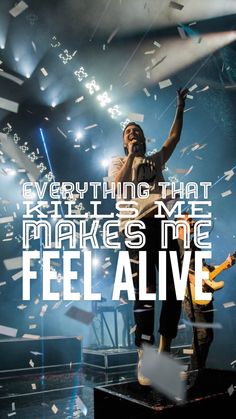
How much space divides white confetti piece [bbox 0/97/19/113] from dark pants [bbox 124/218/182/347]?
5.05 metres

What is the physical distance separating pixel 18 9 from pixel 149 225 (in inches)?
159

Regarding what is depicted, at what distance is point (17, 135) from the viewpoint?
651 cm

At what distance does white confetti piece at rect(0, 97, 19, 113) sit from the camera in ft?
19.8

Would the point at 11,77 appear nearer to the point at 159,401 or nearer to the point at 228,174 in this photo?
the point at 228,174

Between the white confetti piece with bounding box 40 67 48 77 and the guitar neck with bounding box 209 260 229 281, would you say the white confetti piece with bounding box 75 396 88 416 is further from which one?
the white confetti piece with bounding box 40 67 48 77

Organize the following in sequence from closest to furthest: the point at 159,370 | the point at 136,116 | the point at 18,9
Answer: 1. the point at 159,370
2. the point at 18,9
3. the point at 136,116

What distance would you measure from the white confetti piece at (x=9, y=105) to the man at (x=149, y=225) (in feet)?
15.4

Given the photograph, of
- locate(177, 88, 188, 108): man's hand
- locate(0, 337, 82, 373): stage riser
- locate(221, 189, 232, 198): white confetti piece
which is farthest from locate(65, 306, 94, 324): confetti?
locate(177, 88, 188, 108): man's hand

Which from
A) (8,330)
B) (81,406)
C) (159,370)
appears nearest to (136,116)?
(8,330)

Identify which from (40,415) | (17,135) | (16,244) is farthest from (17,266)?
(40,415)

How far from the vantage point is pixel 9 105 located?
6.02 meters

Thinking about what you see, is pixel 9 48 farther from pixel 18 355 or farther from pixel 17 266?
pixel 18 355

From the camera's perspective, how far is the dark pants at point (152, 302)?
→ 1598 mm

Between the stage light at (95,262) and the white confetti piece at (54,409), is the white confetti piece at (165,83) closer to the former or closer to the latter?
the stage light at (95,262)
